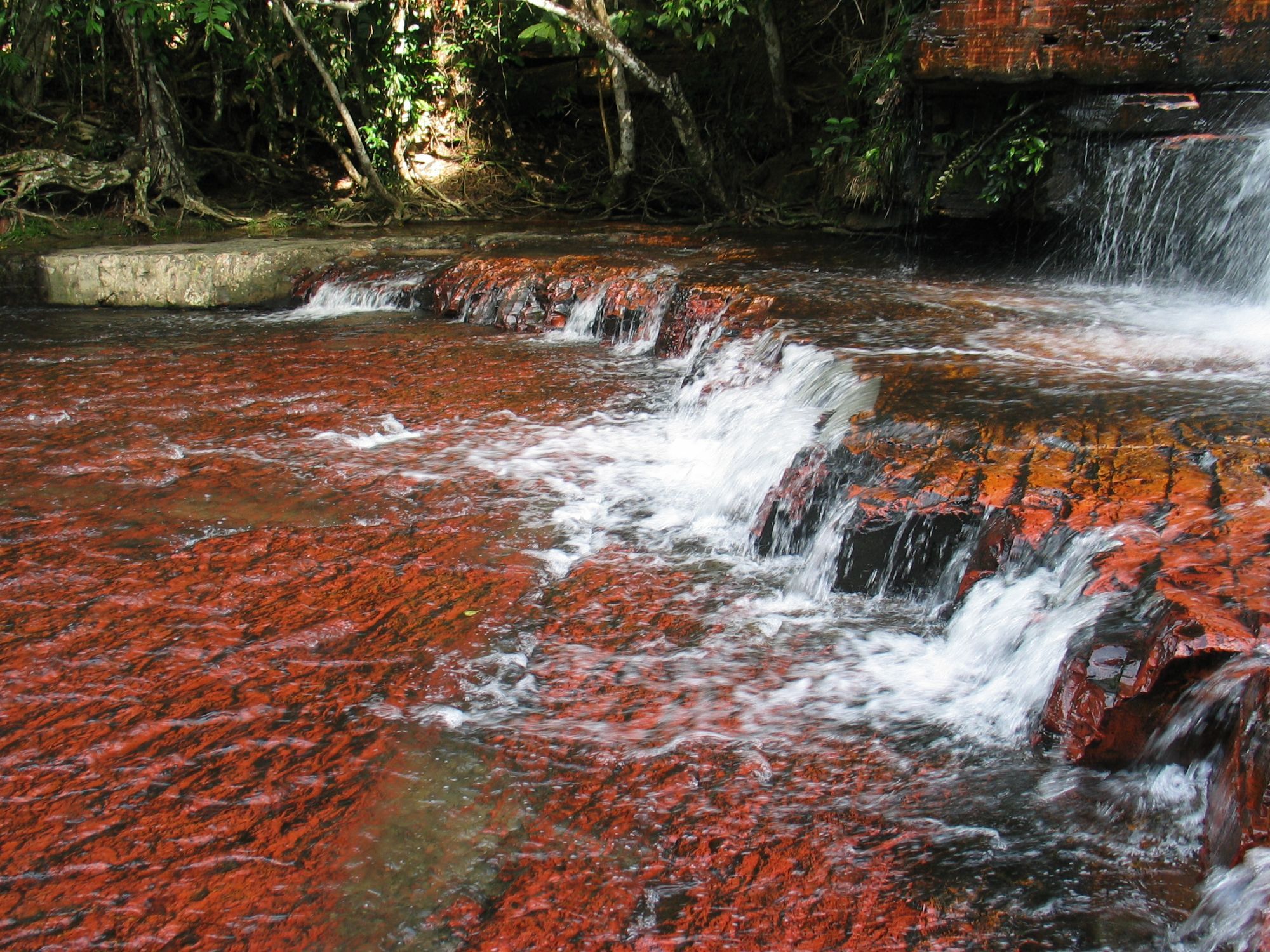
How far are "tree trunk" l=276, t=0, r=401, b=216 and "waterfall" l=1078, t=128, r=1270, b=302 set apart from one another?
640 cm

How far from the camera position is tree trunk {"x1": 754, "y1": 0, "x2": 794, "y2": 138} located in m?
8.77

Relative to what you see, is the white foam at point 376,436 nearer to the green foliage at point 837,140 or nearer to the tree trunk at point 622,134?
the green foliage at point 837,140

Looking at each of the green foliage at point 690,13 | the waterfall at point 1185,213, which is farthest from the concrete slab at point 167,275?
the waterfall at point 1185,213

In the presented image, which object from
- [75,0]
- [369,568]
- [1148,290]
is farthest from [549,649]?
[75,0]

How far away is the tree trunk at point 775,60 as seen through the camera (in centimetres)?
877

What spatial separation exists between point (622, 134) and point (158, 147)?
4472 mm

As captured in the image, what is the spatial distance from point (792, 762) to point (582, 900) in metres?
0.70

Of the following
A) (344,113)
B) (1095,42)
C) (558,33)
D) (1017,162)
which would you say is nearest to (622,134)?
(558,33)

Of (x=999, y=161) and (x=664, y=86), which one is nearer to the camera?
(x=999, y=161)

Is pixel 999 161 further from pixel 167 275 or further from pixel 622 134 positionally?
pixel 167 275

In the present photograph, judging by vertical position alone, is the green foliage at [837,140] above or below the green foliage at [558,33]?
below

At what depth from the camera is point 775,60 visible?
910cm

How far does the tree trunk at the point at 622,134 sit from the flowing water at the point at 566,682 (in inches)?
178

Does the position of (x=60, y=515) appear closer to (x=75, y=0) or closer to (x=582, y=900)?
(x=582, y=900)
